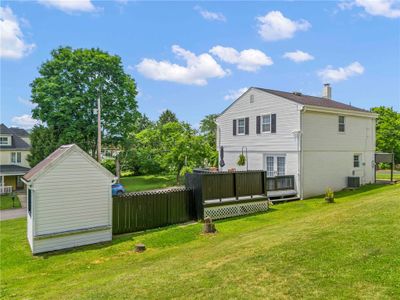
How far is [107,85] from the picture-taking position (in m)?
28.7

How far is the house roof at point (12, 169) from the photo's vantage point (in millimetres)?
28694

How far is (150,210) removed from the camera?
11.8 meters

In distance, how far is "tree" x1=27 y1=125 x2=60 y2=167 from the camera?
82.9 feet

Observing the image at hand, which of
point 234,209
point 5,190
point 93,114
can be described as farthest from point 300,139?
point 5,190

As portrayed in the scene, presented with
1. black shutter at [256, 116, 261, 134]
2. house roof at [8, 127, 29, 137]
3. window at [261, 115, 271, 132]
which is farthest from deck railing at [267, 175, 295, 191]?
house roof at [8, 127, 29, 137]

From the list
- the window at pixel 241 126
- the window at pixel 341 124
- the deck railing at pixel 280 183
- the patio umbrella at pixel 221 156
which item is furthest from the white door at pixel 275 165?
the window at pixel 341 124

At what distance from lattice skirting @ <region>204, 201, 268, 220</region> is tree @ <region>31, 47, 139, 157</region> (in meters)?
18.3

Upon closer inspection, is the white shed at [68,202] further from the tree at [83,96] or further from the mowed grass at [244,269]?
the tree at [83,96]

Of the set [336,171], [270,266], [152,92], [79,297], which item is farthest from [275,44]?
[152,92]

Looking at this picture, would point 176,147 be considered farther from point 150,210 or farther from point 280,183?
point 150,210

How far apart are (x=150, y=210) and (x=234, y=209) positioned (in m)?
4.16

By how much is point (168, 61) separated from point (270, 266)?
71.6 feet

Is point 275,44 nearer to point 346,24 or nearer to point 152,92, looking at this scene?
point 346,24

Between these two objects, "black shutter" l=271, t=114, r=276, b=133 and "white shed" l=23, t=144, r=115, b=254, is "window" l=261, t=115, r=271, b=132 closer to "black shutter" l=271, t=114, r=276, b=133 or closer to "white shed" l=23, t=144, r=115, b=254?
"black shutter" l=271, t=114, r=276, b=133
